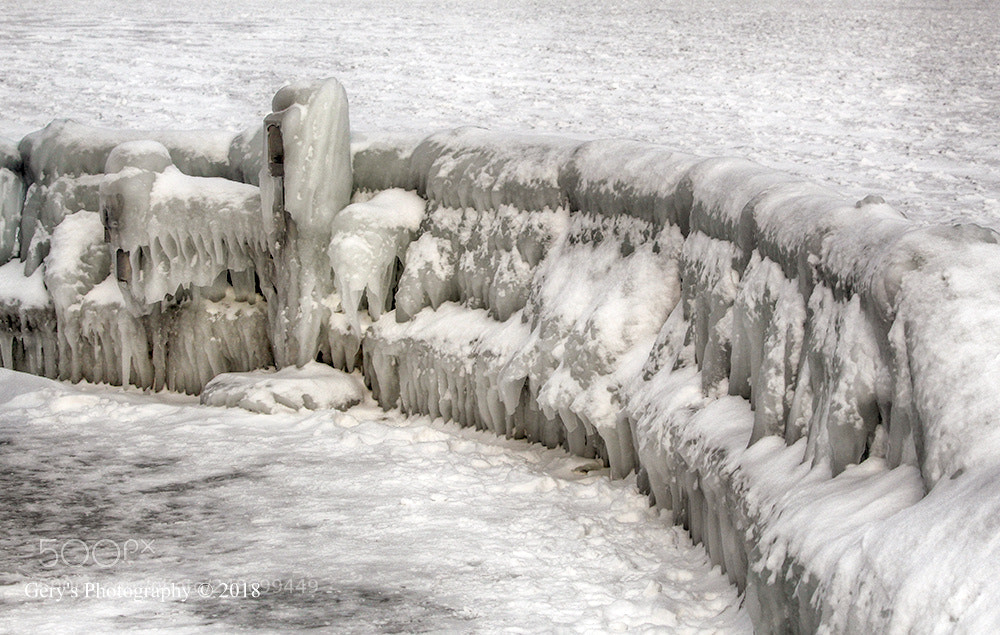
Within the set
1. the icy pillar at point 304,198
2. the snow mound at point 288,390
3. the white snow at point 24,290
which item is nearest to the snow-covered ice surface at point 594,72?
the icy pillar at point 304,198

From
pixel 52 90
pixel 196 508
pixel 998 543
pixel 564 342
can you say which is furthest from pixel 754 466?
pixel 52 90

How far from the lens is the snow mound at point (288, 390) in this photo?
8.04 meters

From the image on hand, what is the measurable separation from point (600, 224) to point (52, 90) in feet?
37.3

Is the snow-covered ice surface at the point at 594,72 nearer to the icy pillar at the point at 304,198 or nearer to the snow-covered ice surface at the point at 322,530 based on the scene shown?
the icy pillar at the point at 304,198

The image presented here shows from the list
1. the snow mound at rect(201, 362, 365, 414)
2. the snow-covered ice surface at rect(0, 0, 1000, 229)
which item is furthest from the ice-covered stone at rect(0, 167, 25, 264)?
the snow-covered ice surface at rect(0, 0, 1000, 229)

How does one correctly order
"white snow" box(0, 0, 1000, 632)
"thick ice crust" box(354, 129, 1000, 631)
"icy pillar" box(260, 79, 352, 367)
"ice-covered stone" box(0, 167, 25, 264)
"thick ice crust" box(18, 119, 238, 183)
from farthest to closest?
"ice-covered stone" box(0, 167, 25, 264), "thick ice crust" box(18, 119, 238, 183), "icy pillar" box(260, 79, 352, 367), "white snow" box(0, 0, 1000, 632), "thick ice crust" box(354, 129, 1000, 631)

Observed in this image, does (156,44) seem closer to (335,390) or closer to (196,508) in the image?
(335,390)

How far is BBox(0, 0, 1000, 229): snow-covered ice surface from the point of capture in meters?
13.3

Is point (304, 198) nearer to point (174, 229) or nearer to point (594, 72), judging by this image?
point (174, 229)

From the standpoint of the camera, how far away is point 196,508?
625cm

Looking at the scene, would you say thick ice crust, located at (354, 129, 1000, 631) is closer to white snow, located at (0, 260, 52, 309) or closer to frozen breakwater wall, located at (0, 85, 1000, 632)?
frozen breakwater wall, located at (0, 85, 1000, 632)

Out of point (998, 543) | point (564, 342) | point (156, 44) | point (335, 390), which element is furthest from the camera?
point (156, 44)

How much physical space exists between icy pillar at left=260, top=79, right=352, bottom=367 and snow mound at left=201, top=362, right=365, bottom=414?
0.69 ft

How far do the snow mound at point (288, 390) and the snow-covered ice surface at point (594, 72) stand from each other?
15.2ft
